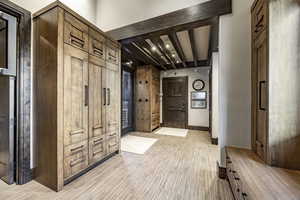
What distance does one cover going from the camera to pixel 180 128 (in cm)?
608

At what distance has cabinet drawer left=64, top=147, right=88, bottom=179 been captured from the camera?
190 cm

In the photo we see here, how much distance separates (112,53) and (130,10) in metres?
0.94

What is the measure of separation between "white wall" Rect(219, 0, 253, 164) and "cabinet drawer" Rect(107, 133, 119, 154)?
1.99 m

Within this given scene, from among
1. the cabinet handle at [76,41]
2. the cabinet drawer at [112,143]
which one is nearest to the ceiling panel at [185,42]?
the cabinet handle at [76,41]

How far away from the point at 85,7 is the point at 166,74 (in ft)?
13.6

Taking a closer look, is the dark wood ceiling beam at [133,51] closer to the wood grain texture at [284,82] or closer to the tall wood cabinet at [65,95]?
the tall wood cabinet at [65,95]

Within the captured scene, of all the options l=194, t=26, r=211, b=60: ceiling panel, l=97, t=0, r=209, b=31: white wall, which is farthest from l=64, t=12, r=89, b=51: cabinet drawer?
l=194, t=26, r=211, b=60: ceiling panel

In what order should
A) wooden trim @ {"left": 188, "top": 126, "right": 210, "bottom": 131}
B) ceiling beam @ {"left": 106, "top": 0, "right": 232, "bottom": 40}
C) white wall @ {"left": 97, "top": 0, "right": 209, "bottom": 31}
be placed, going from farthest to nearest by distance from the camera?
wooden trim @ {"left": 188, "top": 126, "right": 210, "bottom": 131}, white wall @ {"left": 97, "top": 0, "right": 209, "bottom": 31}, ceiling beam @ {"left": 106, "top": 0, "right": 232, "bottom": 40}

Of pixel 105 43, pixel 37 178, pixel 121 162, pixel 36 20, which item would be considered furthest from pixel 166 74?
pixel 37 178

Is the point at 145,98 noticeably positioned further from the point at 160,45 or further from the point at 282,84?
the point at 282,84

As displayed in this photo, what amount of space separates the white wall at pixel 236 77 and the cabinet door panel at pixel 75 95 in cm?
208

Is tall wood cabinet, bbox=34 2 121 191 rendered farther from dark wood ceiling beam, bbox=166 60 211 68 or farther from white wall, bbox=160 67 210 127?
white wall, bbox=160 67 210 127

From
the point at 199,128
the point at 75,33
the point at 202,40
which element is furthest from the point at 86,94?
the point at 199,128

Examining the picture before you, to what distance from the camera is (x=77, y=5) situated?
2.78 meters
